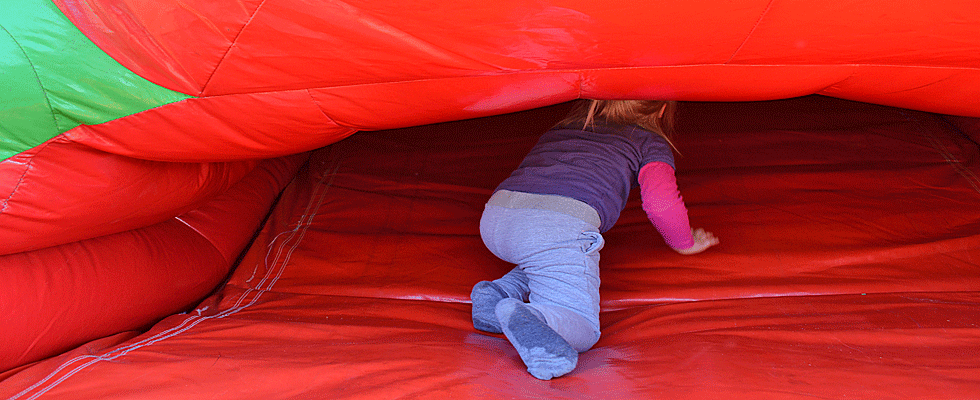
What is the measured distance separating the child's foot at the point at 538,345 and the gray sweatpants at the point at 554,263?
0.14 feet

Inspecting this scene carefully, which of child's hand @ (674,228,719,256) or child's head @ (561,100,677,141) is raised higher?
child's head @ (561,100,677,141)

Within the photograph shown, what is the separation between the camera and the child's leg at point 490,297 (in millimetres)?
1037

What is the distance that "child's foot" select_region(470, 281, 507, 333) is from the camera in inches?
40.8

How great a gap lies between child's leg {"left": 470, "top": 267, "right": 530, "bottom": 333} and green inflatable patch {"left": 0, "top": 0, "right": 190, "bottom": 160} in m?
0.53

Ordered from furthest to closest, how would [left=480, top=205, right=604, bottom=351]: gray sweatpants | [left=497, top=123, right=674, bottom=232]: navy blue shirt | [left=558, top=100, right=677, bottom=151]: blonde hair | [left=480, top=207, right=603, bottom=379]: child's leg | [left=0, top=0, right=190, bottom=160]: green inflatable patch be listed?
[left=558, top=100, right=677, bottom=151]: blonde hair < [left=497, top=123, right=674, bottom=232]: navy blue shirt < [left=480, top=205, right=604, bottom=351]: gray sweatpants < [left=480, top=207, right=603, bottom=379]: child's leg < [left=0, top=0, right=190, bottom=160]: green inflatable patch

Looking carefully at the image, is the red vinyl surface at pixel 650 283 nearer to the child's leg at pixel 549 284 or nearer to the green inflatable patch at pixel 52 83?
the child's leg at pixel 549 284

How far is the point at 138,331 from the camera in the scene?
43.1 inches

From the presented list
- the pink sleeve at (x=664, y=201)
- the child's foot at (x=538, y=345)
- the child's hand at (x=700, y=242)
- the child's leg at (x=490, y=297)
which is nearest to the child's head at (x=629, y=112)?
the pink sleeve at (x=664, y=201)

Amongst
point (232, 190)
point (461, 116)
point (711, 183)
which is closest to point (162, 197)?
point (232, 190)

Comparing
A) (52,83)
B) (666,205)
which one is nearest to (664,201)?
(666,205)

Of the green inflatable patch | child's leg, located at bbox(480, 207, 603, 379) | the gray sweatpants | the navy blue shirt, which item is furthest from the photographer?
the navy blue shirt

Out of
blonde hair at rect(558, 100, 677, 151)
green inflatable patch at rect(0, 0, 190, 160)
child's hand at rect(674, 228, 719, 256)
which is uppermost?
green inflatable patch at rect(0, 0, 190, 160)

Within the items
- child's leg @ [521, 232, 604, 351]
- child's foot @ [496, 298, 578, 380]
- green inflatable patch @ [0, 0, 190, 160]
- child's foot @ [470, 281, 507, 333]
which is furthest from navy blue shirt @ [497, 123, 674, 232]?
green inflatable patch @ [0, 0, 190, 160]

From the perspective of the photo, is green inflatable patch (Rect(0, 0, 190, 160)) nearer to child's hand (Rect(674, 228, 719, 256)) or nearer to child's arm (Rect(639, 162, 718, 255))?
child's arm (Rect(639, 162, 718, 255))
